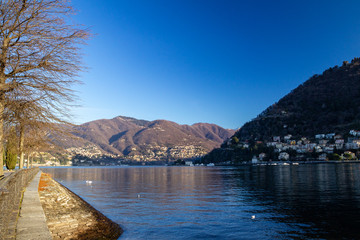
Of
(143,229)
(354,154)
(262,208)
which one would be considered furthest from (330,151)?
(143,229)

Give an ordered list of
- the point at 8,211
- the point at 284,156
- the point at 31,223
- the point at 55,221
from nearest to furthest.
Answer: the point at 8,211 → the point at 31,223 → the point at 55,221 → the point at 284,156

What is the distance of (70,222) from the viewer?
48.5ft

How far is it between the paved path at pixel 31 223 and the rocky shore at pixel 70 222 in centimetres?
151

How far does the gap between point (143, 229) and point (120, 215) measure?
5.18 meters

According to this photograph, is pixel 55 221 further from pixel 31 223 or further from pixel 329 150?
pixel 329 150

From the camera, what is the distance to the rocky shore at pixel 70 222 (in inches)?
541

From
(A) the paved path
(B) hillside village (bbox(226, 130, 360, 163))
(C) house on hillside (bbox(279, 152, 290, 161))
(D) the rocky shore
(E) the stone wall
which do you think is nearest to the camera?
(E) the stone wall

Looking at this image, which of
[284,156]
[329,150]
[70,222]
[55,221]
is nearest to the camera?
[55,221]

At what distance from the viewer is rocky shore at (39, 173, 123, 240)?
13730 millimetres

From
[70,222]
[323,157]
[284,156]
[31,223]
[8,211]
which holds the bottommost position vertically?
[323,157]

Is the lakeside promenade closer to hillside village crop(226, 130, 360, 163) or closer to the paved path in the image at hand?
the paved path

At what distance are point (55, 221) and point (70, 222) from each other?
0.99 metres

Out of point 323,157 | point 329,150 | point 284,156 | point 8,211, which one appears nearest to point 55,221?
point 8,211

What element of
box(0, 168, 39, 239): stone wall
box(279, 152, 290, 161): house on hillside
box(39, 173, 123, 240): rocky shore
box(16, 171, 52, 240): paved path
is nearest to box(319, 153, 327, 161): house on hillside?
box(279, 152, 290, 161): house on hillside
